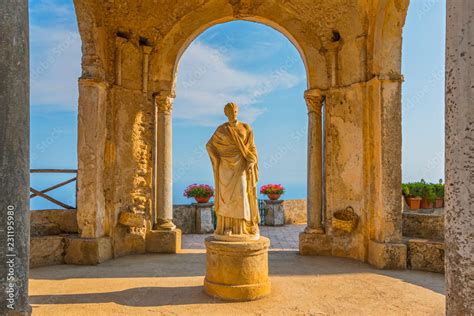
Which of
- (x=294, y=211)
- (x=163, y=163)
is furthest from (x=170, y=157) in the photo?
(x=294, y=211)

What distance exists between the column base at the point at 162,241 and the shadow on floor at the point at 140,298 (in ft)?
8.57

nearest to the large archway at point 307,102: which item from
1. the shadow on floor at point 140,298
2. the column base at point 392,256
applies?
the column base at point 392,256

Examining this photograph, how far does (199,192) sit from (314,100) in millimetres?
4431

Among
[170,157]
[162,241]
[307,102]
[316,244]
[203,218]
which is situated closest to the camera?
[316,244]

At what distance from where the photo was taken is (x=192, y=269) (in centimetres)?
641

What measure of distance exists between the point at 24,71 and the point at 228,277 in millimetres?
3219

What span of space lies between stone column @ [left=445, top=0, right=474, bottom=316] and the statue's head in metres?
3.03

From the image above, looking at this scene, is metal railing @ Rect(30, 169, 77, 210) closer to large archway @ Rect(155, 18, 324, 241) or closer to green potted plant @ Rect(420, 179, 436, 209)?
large archway @ Rect(155, 18, 324, 241)

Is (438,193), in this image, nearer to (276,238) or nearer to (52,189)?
(276,238)

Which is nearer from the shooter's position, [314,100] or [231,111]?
[231,111]

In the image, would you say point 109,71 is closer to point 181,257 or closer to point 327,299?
point 181,257

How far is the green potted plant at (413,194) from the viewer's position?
8.69 m

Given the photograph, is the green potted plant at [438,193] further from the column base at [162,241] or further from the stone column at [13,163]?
the stone column at [13,163]

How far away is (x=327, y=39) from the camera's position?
25.7 feet
